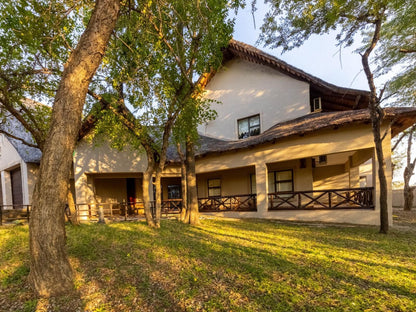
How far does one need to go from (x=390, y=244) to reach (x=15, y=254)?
961 cm

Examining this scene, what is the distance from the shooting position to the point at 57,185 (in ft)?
10.9

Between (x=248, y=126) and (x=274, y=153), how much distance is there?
11.7 ft

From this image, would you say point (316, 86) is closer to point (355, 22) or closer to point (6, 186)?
point (355, 22)

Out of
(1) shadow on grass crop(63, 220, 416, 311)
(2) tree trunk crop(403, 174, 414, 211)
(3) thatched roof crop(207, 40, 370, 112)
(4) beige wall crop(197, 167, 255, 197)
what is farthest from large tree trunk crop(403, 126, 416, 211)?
(1) shadow on grass crop(63, 220, 416, 311)

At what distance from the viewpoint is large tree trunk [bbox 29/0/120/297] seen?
3.26 metres

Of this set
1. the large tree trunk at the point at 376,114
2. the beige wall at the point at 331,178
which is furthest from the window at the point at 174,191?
the large tree trunk at the point at 376,114

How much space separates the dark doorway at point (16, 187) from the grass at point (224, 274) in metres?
10.3

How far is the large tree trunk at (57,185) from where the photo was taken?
10.7 ft

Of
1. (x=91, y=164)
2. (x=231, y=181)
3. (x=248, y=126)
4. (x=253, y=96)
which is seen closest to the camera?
(x=91, y=164)

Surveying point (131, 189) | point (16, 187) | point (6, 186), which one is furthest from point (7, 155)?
point (131, 189)

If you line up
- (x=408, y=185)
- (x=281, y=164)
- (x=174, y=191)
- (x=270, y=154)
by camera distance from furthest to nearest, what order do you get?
1. (x=174, y=191)
2. (x=408, y=185)
3. (x=281, y=164)
4. (x=270, y=154)

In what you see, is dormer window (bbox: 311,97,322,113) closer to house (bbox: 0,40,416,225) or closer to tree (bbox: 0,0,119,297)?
house (bbox: 0,40,416,225)

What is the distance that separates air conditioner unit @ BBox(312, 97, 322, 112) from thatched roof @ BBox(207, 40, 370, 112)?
22cm

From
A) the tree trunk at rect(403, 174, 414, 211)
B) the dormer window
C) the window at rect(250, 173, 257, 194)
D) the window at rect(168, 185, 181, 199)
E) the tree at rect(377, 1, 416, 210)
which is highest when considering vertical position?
the tree at rect(377, 1, 416, 210)
